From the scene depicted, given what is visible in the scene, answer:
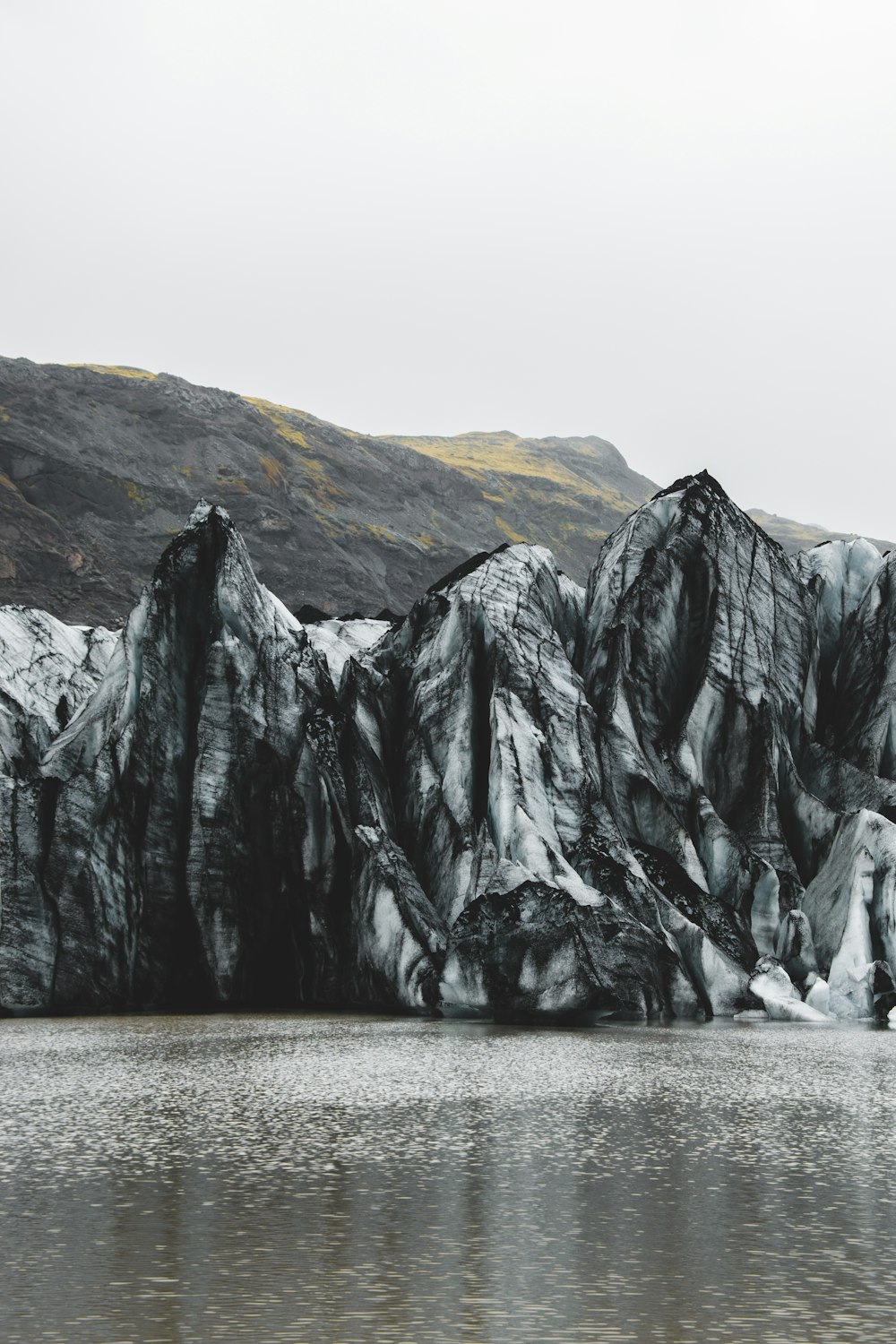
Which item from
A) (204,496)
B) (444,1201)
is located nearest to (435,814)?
(444,1201)

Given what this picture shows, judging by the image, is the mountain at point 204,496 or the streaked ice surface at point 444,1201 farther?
the mountain at point 204,496

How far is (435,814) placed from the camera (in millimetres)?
41969

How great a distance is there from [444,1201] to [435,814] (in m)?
29.1

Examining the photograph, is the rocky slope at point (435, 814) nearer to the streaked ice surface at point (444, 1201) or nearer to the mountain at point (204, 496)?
the streaked ice surface at point (444, 1201)

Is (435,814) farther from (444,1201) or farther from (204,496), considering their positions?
(204,496)

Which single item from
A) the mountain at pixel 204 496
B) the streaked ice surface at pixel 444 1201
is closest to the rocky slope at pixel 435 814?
the streaked ice surface at pixel 444 1201

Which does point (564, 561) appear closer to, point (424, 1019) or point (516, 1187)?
point (424, 1019)

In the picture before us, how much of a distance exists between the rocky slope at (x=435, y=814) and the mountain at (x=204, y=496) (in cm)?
5337

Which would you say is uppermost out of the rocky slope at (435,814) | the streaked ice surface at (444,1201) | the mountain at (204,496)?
the mountain at (204,496)

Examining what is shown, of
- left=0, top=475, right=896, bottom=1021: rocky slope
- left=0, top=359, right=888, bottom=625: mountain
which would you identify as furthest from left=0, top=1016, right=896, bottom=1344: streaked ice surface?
left=0, top=359, right=888, bottom=625: mountain

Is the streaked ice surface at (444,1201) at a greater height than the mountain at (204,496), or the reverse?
the mountain at (204,496)

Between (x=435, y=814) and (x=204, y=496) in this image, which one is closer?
(x=435, y=814)

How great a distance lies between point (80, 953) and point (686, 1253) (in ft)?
91.7

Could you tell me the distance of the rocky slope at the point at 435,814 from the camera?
119 ft
